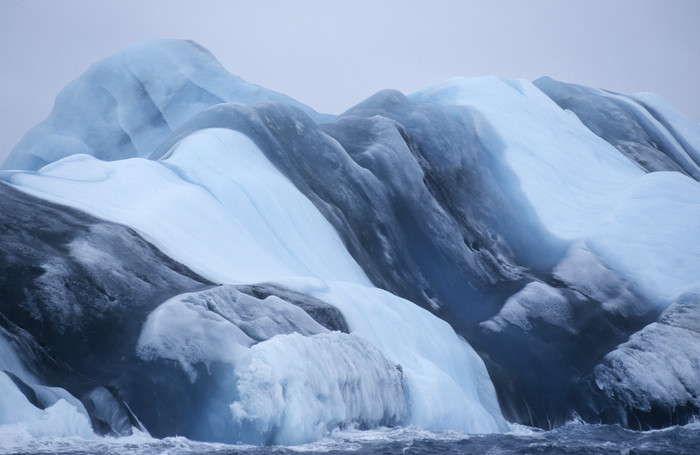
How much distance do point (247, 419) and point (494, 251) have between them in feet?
25.6

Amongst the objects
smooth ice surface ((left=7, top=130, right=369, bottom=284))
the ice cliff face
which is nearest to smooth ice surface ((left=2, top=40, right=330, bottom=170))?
the ice cliff face

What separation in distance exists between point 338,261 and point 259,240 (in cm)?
130

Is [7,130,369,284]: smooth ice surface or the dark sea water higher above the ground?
[7,130,369,284]: smooth ice surface

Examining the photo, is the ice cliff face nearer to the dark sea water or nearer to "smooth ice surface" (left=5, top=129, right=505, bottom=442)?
"smooth ice surface" (left=5, top=129, right=505, bottom=442)

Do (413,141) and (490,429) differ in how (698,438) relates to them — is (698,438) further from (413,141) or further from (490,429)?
(413,141)

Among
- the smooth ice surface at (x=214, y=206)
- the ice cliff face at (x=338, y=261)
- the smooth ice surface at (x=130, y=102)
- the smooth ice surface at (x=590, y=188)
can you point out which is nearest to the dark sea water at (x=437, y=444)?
the ice cliff face at (x=338, y=261)

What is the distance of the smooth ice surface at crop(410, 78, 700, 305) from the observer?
1277 centimetres

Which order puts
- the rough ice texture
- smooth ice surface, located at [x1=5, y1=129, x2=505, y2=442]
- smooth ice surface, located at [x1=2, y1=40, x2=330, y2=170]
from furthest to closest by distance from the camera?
1. smooth ice surface, located at [x1=2, y1=40, x2=330, y2=170]
2. the rough ice texture
3. smooth ice surface, located at [x1=5, y1=129, x2=505, y2=442]

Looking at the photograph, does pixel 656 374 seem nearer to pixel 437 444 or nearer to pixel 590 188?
pixel 437 444

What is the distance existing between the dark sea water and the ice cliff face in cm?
22

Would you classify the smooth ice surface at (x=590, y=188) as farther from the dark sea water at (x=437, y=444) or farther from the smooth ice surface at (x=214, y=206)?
the smooth ice surface at (x=214, y=206)

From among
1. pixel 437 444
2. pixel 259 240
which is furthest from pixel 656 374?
pixel 259 240

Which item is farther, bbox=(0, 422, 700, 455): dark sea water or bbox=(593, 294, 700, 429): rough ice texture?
bbox=(593, 294, 700, 429): rough ice texture

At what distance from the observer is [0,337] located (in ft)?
20.5
